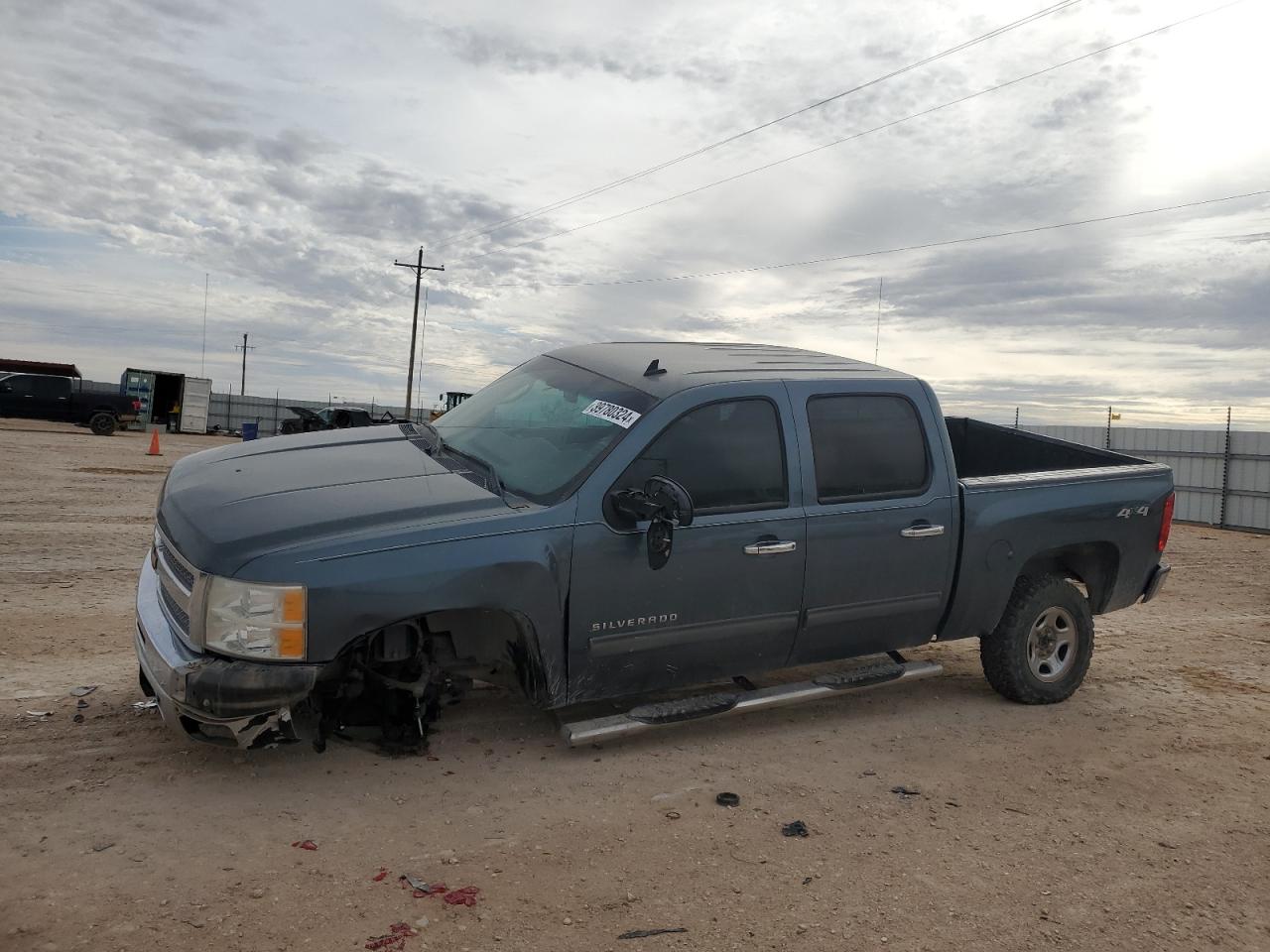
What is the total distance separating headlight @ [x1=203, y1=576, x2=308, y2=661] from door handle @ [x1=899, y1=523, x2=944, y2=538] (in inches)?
115

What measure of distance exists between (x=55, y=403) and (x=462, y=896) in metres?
34.9

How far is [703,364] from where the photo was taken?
15.9 feet

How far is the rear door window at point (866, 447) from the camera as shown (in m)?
4.70

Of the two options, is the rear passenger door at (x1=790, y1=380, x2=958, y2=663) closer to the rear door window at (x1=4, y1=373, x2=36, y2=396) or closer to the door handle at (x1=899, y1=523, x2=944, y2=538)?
the door handle at (x1=899, y1=523, x2=944, y2=538)

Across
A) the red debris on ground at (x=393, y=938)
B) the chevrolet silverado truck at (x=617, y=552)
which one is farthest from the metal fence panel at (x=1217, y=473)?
the red debris on ground at (x=393, y=938)

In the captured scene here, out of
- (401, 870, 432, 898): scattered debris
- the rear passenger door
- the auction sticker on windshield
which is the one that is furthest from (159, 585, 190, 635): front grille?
the rear passenger door

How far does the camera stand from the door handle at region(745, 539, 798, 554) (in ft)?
14.3

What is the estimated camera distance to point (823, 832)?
3742 mm

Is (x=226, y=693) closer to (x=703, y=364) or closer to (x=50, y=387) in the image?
(x=703, y=364)

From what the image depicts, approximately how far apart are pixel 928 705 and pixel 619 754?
2.07 meters

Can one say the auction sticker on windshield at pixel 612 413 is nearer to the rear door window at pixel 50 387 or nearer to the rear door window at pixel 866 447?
the rear door window at pixel 866 447

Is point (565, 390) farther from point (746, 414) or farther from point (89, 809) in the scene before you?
point (89, 809)

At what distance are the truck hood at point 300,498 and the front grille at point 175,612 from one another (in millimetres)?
246

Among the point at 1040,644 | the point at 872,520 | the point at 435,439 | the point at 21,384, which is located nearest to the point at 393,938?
the point at 435,439
